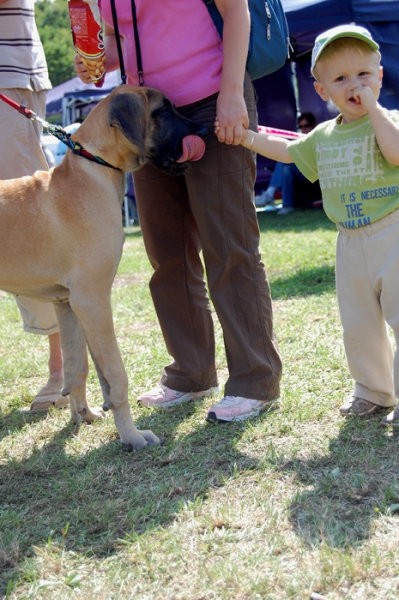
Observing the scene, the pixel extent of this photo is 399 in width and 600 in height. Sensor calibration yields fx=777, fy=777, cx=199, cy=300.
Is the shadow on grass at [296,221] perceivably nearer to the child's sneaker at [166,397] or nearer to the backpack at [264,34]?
the child's sneaker at [166,397]

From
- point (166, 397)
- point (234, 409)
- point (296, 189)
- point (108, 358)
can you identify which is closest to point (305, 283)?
point (166, 397)

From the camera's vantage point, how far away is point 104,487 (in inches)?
126

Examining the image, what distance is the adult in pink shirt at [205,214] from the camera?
359 cm

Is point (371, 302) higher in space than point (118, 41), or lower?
lower

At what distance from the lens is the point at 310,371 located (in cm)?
443

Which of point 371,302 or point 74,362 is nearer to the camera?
point 371,302

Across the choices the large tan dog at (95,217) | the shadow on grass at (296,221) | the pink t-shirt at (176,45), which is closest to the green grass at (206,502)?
the large tan dog at (95,217)

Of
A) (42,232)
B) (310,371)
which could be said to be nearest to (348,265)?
(310,371)

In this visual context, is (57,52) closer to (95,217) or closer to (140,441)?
(95,217)

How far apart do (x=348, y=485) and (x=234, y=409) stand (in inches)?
38.2

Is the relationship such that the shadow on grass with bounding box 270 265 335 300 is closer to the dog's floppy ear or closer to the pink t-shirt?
the pink t-shirt

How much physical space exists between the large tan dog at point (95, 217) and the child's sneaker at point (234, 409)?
35 centimetres

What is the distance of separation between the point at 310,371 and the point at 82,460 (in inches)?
59.6

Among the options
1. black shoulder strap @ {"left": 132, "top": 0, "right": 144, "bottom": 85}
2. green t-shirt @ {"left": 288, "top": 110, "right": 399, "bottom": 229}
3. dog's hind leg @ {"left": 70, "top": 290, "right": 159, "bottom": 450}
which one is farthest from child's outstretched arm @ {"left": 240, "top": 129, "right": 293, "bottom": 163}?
dog's hind leg @ {"left": 70, "top": 290, "right": 159, "bottom": 450}
